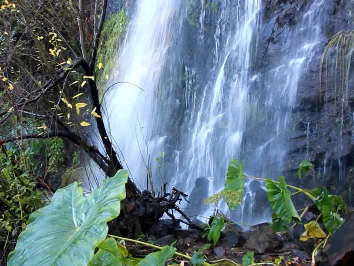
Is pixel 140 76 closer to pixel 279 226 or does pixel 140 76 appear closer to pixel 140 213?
pixel 140 213

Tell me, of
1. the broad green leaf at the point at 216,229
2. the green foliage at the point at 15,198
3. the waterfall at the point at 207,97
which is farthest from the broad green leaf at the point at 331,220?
the waterfall at the point at 207,97

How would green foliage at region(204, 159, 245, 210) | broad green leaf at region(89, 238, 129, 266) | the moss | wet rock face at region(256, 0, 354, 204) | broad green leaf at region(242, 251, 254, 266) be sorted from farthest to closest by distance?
the moss → wet rock face at region(256, 0, 354, 204) → green foliage at region(204, 159, 245, 210) → broad green leaf at region(242, 251, 254, 266) → broad green leaf at region(89, 238, 129, 266)

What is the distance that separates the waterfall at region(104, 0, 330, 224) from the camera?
6223 millimetres

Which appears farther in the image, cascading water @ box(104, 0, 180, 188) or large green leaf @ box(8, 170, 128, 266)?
cascading water @ box(104, 0, 180, 188)

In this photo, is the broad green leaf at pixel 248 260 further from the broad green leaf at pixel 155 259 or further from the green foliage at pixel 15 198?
the green foliage at pixel 15 198

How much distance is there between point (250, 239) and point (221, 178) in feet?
11.1

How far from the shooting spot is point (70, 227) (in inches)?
65.1

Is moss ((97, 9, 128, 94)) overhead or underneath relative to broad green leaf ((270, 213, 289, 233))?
overhead

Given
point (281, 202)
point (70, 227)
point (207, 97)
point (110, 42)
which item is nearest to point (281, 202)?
point (281, 202)

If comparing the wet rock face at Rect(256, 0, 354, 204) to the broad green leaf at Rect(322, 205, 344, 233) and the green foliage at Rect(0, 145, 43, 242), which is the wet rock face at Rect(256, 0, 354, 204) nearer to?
the broad green leaf at Rect(322, 205, 344, 233)

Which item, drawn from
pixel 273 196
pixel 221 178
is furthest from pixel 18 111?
pixel 221 178

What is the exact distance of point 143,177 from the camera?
7.62 m

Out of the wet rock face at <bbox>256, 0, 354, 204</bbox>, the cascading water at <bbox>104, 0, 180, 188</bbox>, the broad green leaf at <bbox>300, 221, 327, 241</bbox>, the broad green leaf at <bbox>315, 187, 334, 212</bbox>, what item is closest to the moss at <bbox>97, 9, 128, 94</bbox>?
the cascading water at <bbox>104, 0, 180, 188</bbox>

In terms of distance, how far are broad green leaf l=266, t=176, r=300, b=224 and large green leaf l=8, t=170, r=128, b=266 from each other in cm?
149
